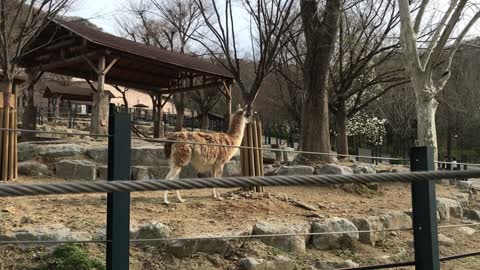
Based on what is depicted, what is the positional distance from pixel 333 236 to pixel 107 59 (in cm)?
1221

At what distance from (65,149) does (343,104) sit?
46.9 ft

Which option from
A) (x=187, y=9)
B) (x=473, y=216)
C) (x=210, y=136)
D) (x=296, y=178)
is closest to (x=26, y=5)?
(x=210, y=136)

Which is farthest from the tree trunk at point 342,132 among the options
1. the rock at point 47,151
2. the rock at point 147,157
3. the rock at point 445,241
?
the rock at point 47,151

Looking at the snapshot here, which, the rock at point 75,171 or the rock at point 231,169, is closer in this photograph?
the rock at point 75,171

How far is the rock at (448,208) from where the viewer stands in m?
10.5

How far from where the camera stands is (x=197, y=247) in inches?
239

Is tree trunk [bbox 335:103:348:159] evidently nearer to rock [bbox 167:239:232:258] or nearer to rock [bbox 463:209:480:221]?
rock [bbox 463:209:480:221]

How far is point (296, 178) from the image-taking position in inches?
75.5

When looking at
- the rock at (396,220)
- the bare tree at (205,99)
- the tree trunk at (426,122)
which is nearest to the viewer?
the rock at (396,220)

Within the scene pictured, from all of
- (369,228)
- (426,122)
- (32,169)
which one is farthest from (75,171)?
(426,122)

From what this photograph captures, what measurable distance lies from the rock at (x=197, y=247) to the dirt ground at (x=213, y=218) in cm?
8

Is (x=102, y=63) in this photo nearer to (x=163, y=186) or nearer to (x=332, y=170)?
(x=332, y=170)

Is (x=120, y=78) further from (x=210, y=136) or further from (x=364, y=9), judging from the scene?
(x=210, y=136)

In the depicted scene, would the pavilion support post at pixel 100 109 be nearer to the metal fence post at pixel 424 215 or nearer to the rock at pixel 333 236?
the rock at pixel 333 236
